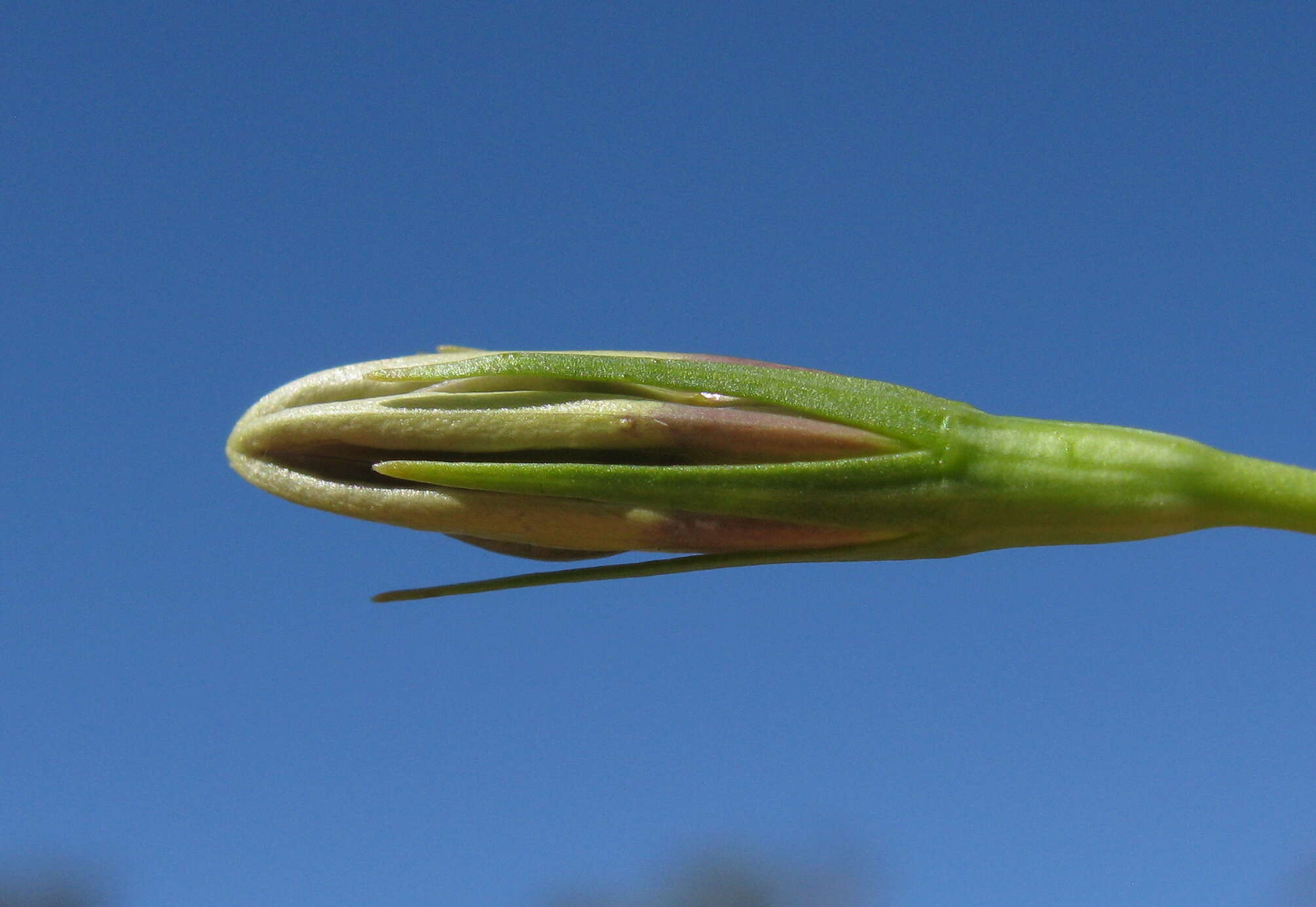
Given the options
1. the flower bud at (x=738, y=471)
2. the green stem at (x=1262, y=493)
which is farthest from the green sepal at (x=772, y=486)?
the green stem at (x=1262, y=493)

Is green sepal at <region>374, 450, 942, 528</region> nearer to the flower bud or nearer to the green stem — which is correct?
the flower bud

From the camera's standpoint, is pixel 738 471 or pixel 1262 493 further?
pixel 738 471

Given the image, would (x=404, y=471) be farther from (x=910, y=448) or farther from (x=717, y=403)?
(x=910, y=448)

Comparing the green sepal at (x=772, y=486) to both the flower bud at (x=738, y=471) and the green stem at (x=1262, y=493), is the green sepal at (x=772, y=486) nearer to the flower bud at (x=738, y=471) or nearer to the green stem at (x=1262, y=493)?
the flower bud at (x=738, y=471)

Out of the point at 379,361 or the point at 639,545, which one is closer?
→ the point at 639,545

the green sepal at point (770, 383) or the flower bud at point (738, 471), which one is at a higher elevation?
the green sepal at point (770, 383)

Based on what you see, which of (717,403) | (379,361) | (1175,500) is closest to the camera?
(1175,500)

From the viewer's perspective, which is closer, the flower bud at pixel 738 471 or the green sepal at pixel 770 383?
the flower bud at pixel 738 471

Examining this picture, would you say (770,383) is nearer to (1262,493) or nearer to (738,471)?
(738,471)

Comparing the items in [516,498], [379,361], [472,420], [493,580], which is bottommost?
[493,580]

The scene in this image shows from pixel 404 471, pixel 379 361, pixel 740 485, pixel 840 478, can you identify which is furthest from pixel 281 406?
pixel 840 478

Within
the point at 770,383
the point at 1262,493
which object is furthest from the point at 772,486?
the point at 1262,493
